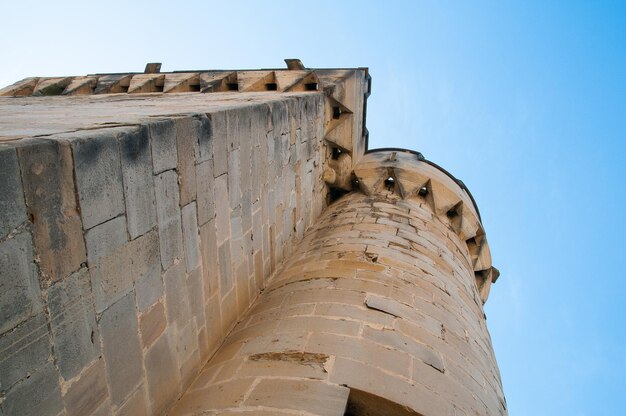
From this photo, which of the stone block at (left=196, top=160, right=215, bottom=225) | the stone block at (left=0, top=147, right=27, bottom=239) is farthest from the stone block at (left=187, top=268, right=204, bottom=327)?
the stone block at (left=0, top=147, right=27, bottom=239)

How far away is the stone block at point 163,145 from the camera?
2779 mm

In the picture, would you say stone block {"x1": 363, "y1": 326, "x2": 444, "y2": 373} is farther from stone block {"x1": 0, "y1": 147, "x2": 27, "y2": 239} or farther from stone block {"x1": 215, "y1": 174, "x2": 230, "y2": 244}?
stone block {"x1": 0, "y1": 147, "x2": 27, "y2": 239}

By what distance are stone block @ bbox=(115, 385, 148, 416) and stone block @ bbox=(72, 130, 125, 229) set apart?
1061 mm

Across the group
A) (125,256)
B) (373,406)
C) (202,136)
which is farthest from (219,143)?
(373,406)

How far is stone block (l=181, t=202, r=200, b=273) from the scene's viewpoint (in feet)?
10.7

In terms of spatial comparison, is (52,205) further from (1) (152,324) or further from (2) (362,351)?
(2) (362,351)

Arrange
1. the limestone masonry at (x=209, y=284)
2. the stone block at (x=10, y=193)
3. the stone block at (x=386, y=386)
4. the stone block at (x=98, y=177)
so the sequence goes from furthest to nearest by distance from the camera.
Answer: the stone block at (x=386, y=386) → the stone block at (x=98, y=177) → the limestone masonry at (x=209, y=284) → the stone block at (x=10, y=193)

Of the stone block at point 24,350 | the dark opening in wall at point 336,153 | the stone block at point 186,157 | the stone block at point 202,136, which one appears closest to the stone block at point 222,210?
the stone block at point 202,136

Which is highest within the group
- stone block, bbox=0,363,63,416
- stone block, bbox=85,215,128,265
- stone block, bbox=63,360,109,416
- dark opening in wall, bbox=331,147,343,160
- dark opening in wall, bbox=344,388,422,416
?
stone block, bbox=85,215,128,265

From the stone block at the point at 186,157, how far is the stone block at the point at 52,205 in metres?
0.94

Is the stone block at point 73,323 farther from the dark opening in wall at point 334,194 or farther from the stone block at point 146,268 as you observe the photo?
the dark opening in wall at point 334,194

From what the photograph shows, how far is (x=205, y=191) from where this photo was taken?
11.4ft

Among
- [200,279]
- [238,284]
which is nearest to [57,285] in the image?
[200,279]

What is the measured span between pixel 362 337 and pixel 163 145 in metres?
1.86
